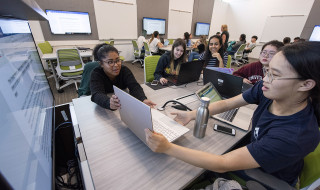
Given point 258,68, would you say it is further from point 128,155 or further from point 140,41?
point 140,41

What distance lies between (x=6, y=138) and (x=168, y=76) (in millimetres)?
1896

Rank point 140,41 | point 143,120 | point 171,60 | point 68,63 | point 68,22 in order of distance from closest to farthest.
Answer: point 143,120 < point 171,60 < point 68,63 < point 68,22 < point 140,41

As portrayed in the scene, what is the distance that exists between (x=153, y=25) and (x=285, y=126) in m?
6.33

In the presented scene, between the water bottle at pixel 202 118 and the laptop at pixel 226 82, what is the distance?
0.72m

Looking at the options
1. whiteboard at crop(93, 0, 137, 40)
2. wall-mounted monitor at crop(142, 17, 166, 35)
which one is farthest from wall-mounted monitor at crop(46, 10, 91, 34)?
wall-mounted monitor at crop(142, 17, 166, 35)

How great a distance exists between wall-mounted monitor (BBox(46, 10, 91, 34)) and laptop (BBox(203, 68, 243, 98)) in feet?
15.9

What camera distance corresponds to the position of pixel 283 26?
6.90m

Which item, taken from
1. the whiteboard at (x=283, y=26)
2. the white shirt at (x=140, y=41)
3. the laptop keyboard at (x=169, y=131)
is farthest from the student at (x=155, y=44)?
the whiteboard at (x=283, y=26)

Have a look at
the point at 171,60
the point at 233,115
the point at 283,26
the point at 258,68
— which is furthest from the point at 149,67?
the point at 283,26

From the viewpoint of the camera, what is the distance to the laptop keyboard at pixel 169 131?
0.87 m

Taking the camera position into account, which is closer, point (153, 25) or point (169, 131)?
point (169, 131)

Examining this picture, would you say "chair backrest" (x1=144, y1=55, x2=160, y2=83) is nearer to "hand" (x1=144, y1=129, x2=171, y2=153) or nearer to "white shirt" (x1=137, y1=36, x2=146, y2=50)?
"hand" (x1=144, y1=129, x2=171, y2=153)

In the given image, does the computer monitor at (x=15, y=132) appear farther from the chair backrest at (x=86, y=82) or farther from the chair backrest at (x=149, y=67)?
the chair backrest at (x=149, y=67)

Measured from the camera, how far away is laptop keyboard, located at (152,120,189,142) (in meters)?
0.87
